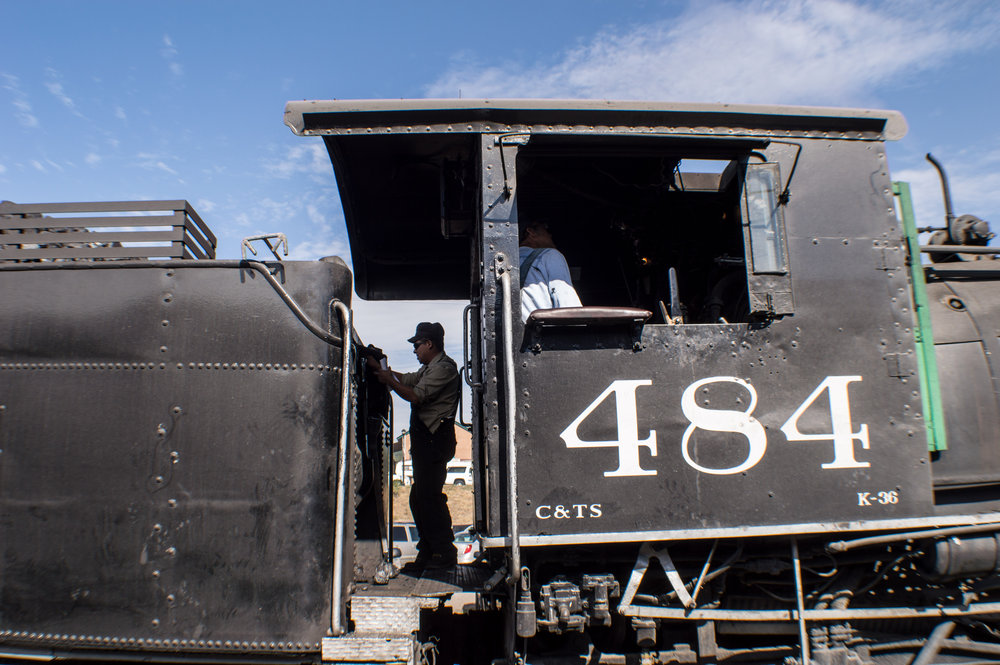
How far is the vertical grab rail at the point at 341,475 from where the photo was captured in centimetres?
269

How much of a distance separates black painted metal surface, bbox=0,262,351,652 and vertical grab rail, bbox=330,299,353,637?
1.8 inches

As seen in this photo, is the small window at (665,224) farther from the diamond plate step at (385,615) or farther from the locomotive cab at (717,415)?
the diamond plate step at (385,615)

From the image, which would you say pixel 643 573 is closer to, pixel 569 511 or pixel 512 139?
pixel 569 511

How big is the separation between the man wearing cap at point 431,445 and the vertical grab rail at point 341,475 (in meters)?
0.86

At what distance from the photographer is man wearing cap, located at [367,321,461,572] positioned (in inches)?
150

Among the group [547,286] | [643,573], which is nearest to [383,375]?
[547,286]

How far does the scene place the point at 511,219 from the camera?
294 centimetres

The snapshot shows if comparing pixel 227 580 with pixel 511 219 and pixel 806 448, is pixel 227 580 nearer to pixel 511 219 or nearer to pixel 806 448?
pixel 511 219

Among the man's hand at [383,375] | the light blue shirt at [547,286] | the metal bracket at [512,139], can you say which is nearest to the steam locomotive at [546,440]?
the metal bracket at [512,139]

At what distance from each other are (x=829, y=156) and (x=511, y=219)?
162 cm

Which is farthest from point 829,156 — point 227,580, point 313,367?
point 227,580

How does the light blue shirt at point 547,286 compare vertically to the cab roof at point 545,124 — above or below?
below

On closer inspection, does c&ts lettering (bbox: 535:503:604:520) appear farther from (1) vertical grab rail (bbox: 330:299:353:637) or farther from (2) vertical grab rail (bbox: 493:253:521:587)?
(1) vertical grab rail (bbox: 330:299:353:637)

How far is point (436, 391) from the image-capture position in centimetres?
401
